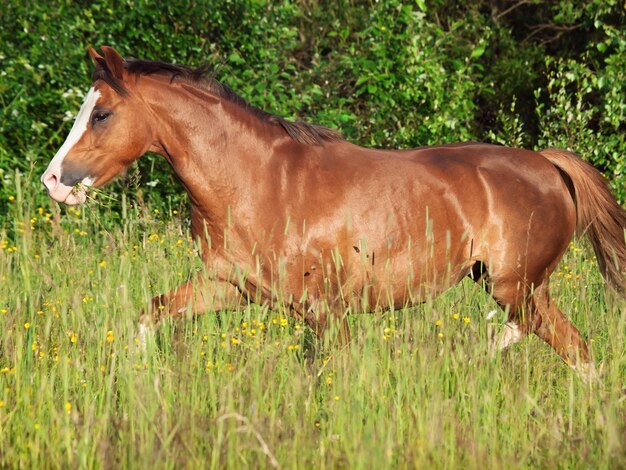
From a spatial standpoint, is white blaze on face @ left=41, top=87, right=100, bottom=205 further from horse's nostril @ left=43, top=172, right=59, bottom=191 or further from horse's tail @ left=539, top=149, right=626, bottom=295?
horse's tail @ left=539, top=149, right=626, bottom=295

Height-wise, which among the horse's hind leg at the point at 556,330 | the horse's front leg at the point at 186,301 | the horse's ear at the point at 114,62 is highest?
the horse's ear at the point at 114,62

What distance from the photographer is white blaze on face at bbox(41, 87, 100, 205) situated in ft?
15.1

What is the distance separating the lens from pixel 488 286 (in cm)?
561

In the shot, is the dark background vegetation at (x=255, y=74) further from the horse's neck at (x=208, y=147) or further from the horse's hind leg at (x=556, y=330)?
the horse's hind leg at (x=556, y=330)

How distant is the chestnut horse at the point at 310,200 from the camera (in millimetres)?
4777

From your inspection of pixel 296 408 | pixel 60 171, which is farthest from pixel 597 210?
pixel 60 171

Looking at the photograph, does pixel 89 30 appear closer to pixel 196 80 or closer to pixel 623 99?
pixel 196 80

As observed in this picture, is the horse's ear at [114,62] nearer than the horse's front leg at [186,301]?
Yes

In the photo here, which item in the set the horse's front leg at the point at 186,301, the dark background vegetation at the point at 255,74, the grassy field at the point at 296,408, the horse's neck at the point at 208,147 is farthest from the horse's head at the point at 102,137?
the dark background vegetation at the point at 255,74

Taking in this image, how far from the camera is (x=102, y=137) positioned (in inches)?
187

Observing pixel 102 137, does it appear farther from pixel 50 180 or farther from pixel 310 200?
pixel 310 200

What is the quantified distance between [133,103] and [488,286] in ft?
7.37

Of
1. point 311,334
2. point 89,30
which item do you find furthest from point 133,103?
point 89,30

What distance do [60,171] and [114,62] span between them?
0.59 meters
